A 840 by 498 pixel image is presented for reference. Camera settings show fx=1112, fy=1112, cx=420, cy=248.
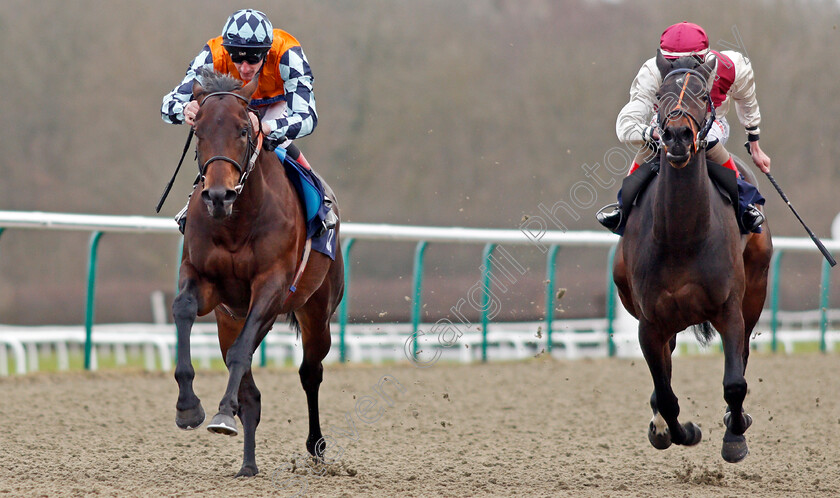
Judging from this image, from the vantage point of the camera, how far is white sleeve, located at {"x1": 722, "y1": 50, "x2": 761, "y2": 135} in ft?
18.0

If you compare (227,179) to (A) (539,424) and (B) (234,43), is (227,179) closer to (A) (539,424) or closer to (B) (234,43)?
(B) (234,43)

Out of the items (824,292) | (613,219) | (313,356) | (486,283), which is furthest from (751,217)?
(824,292)

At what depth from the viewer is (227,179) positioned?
4.43 meters

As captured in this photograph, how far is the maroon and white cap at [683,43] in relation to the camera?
5023mm

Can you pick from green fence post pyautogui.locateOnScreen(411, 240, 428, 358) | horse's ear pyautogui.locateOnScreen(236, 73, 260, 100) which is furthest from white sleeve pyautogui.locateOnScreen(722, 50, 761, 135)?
green fence post pyautogui.locateOnScreen(411, 240, 428, 358)

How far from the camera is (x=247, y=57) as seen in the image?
5.12m

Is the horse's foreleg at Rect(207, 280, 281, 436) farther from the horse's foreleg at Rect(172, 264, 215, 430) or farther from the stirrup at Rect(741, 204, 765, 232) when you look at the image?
the stirrup at Rect(741, 204, 765, 232)

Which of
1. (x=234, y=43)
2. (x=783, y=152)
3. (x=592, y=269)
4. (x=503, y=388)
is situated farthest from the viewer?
(x=783, y=152)

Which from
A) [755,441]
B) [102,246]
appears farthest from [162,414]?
[102,246]

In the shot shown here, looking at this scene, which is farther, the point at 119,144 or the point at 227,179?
the point at 119,144

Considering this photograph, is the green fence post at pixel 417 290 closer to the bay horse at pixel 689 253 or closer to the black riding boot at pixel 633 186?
the black riding boot at pixel 633 186

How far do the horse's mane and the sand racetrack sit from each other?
1697 mm

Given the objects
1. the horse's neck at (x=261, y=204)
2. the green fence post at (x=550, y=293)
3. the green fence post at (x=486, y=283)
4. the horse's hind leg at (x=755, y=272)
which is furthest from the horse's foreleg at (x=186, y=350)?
the green fence post at (x=550, y=293)

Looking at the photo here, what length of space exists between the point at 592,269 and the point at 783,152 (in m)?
5.96
